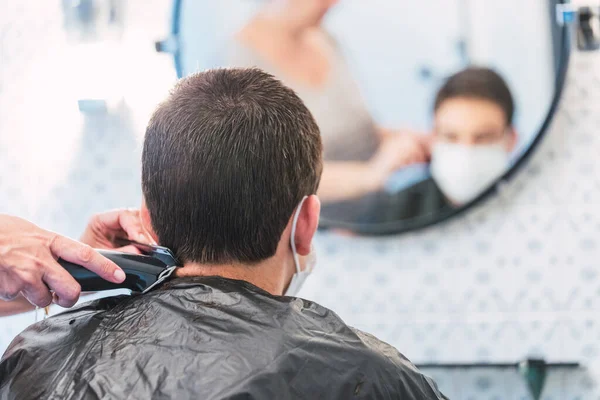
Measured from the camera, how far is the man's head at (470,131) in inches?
90.8

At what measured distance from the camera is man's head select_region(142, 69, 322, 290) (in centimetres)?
121

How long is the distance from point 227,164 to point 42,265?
356 millimetres

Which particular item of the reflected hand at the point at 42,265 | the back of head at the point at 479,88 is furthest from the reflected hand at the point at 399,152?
the reflected hand at the point at 42,265

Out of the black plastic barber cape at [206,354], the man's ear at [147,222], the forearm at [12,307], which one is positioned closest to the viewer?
the black plastic barber cape at [206,354]

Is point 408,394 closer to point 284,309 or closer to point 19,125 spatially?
point 284,309

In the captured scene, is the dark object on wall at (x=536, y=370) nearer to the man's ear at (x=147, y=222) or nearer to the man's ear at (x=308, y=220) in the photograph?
the man's ear at (x=308, y=220)

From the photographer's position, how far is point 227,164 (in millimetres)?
1201

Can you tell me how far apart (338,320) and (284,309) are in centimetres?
10

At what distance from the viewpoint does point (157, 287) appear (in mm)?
1248

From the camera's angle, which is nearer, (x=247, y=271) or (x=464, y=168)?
(x=247, y=271)

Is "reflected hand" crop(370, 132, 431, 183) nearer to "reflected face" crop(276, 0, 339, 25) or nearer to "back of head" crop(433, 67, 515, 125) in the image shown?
"back of head" crop(433, 67, 515, 125)

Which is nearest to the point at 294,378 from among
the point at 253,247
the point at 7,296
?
the point at 253,247

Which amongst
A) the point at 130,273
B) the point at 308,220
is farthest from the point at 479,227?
the point at 130,273

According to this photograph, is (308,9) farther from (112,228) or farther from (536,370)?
(536,370)
